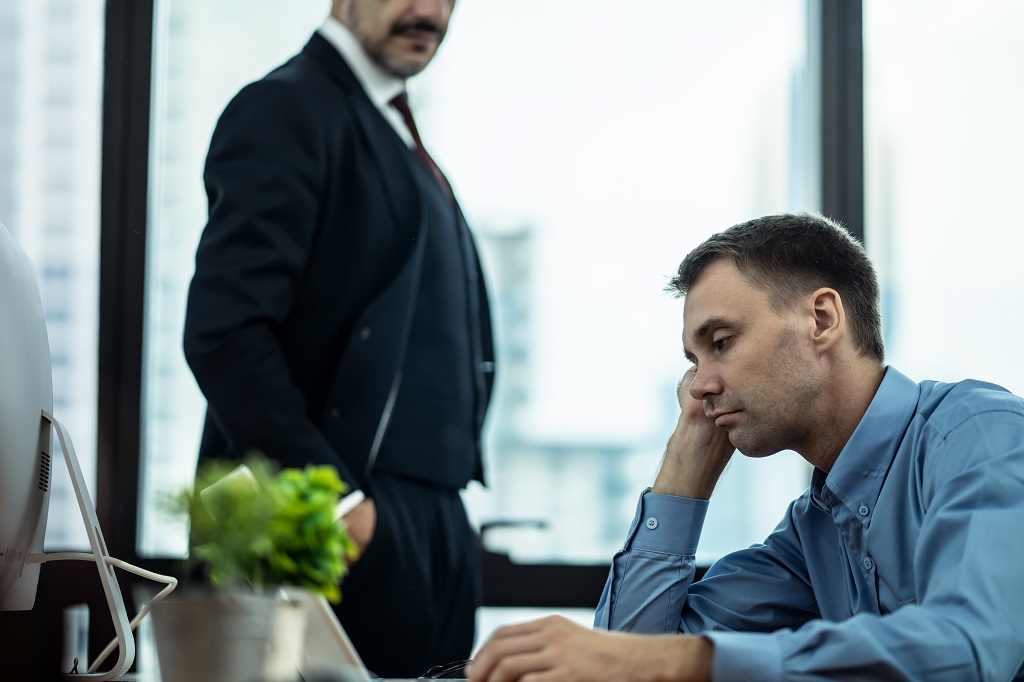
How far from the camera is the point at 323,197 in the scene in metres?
1.96

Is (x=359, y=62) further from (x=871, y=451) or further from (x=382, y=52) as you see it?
(x=871, y=451)

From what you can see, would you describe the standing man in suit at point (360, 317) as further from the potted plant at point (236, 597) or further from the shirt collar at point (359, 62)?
the potted plant at point (236, 597)

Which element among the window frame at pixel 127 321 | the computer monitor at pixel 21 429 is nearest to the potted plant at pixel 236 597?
the computer monitor at pixel 21 429

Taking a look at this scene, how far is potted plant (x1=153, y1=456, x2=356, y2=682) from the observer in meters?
0.75

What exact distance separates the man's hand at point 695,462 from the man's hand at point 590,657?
0.52m

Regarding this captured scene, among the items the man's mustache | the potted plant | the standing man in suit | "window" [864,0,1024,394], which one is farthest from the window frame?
the potted plant

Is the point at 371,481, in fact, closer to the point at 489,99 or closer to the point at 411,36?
the point at 411,36

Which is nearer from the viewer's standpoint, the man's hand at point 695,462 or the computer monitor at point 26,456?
the computer monitor at point 26,456

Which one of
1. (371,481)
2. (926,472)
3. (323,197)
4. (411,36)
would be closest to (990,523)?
(926,472)

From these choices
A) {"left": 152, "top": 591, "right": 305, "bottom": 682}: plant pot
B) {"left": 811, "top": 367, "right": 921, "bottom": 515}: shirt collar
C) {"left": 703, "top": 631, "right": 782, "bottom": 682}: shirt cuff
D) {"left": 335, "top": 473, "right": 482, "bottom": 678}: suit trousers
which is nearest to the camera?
{"left": 152, "top": 591, "right": 305, "bottom": 682}: plant pot

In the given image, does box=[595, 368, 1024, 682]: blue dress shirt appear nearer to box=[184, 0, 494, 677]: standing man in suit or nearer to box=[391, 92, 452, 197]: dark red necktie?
box=[184, 0, 494, 677]: standing man in suit

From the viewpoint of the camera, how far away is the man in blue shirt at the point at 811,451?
1.11m

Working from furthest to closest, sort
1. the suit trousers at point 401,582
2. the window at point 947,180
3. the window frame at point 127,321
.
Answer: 1. the window at point 947,180
2. the window frame at point 127,321
3. the suit trousers at point 401,582

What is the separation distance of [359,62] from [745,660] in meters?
1.51
